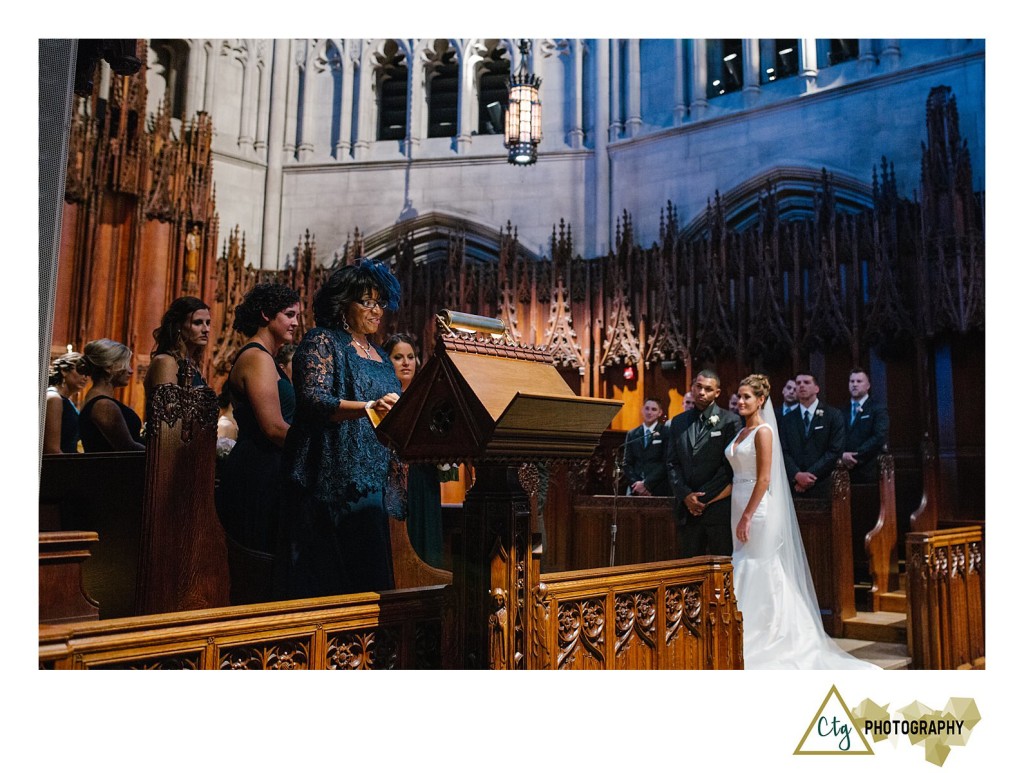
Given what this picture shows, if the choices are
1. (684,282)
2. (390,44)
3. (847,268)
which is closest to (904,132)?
(847,268)

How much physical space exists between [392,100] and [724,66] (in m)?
4.27

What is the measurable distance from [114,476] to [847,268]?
6.42 meters

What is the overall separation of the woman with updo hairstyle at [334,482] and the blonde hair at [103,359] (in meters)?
1.56

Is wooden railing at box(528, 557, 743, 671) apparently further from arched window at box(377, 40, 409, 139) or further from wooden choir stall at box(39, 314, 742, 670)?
arched window at box(377, 40, 409, 139)

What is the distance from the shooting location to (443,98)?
38.0ft

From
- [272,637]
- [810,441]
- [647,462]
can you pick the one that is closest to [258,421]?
[272,637]

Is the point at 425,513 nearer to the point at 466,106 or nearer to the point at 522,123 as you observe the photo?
the point at 522,123

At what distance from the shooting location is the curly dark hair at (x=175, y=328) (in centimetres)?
337

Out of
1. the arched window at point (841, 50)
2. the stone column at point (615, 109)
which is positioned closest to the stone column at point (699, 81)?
the stone column at point (615, 109)

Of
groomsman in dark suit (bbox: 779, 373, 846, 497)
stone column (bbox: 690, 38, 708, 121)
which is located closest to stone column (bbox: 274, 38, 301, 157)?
stone column (bbox: 690, 38, 708, 121)

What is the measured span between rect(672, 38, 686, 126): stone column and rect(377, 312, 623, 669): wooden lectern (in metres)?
8.82

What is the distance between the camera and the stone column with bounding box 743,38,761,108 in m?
9.73

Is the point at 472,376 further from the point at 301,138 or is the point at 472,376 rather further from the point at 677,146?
the point at 301,138

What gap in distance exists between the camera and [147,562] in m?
2.59
